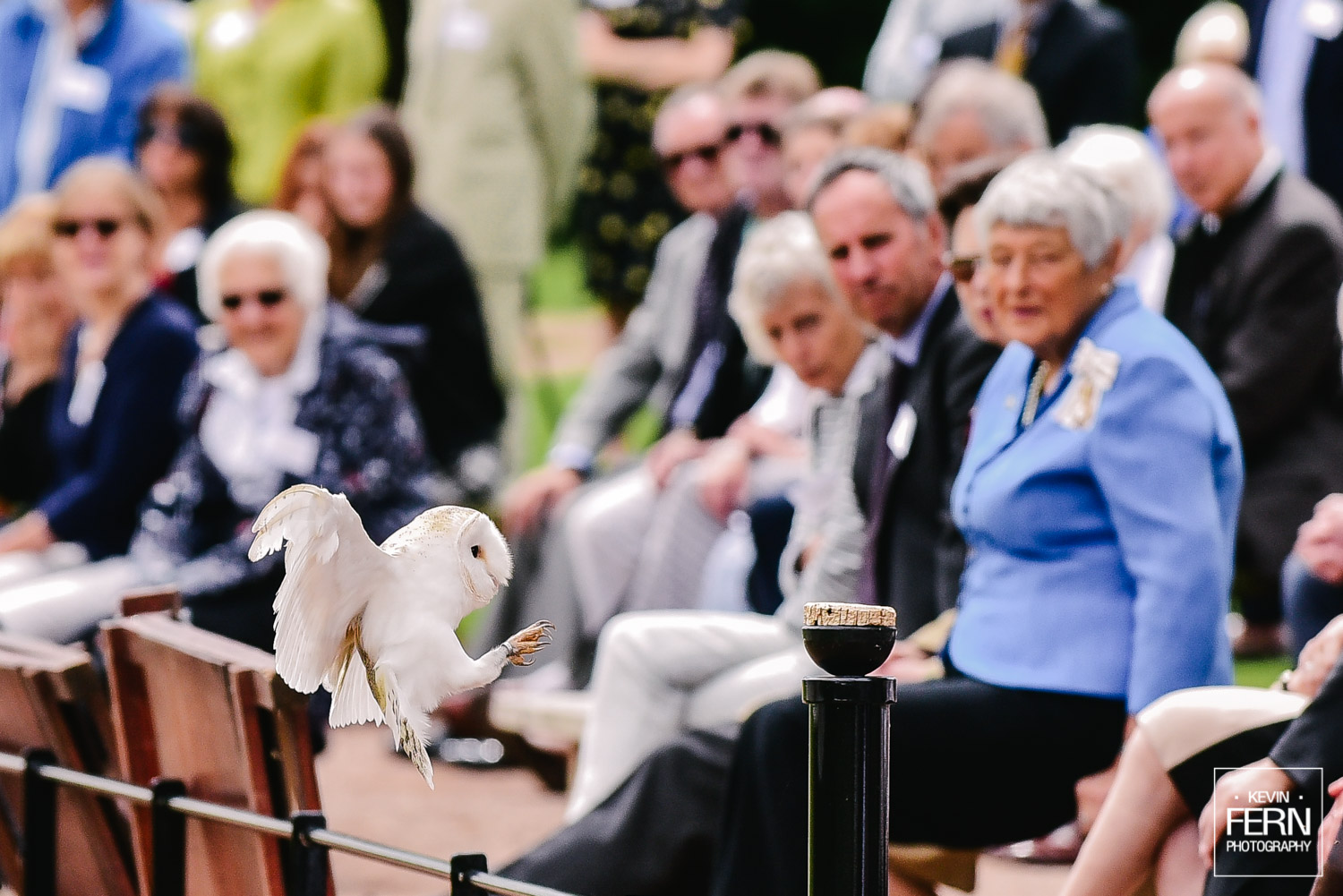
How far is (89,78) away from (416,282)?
2.57 metres

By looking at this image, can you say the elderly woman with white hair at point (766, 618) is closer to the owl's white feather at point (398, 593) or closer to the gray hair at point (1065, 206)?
the gray hair at point (1065, 206)

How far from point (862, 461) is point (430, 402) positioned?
2.66m

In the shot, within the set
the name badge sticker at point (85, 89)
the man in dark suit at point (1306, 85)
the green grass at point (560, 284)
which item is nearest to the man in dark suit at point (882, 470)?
the man in dark suit at point (1306, 85)

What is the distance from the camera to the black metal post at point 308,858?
238 cm

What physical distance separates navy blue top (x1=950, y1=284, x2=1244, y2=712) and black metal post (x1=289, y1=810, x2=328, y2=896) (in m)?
1.21

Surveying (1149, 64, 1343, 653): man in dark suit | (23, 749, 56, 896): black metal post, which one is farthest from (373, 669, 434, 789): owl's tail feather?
(1149, 64, 1343, 653): man in dark suit

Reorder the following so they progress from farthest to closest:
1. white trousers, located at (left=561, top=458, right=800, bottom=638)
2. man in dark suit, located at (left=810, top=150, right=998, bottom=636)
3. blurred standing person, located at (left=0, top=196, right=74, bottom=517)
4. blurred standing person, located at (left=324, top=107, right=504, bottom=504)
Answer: blurred standing person, located at (left=324, top=107, right=504, bottom=504)
blurred standing person, located at (left=0, top=196, right=74, bottom=517)
white trousers, located at (left=561, top=458, right=800, bottom=638)
man in dark suit, located at (left=810, top=150, right=998, bottom=636)

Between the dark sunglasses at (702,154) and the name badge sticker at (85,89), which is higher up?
the name badge sticker at (85,89)

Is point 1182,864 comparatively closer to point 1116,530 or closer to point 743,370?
point 1116,530

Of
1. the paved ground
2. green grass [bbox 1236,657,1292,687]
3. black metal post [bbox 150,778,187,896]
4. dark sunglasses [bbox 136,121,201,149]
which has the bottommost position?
the paved ground

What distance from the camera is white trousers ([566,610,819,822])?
4.01 metres

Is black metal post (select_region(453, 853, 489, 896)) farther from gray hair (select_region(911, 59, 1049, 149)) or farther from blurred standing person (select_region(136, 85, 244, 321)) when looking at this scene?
blurred standing person (select_region(136, 85, 244, 321))

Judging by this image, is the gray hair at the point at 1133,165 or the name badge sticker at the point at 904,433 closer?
the name badge sticker at the point at 904,433

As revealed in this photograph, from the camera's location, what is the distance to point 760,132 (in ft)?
19.3
